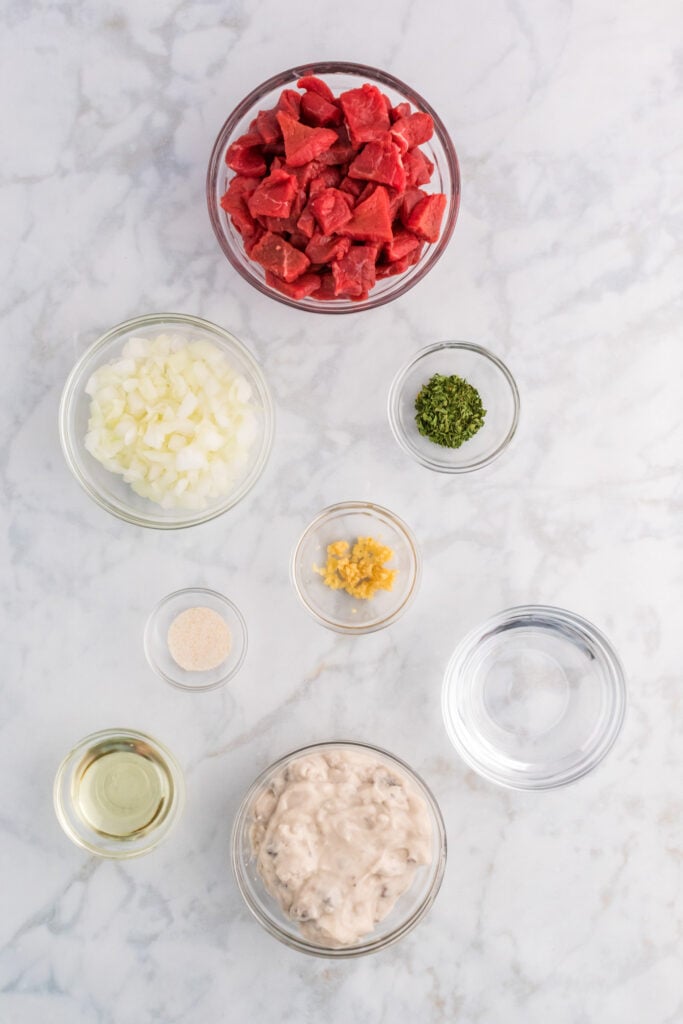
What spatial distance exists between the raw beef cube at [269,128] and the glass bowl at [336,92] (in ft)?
0.63

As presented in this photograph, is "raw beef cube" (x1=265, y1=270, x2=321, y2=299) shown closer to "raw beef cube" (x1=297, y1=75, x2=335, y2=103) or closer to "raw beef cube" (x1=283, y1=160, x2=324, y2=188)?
"raw beef cube" (x1=283, y1=160, x2=324, y2=188)

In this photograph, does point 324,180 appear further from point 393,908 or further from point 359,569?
point 393,908

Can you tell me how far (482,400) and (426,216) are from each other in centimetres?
54

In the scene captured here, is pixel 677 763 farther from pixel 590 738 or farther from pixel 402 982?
pixel 402 982

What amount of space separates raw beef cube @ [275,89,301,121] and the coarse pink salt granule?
1262mm

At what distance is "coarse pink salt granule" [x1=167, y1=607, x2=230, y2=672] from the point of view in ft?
7.42

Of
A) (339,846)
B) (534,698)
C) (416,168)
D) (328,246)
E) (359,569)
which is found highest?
(416,168)

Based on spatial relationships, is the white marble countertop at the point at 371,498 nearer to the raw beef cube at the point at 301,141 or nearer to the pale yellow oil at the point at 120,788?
the pale yellow oil at the point at 120,788

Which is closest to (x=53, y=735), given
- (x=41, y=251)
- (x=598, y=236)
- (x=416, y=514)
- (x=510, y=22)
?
(x=416, y=514)

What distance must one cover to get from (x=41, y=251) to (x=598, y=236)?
5.00ft

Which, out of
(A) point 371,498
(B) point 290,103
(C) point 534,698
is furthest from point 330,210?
(C) point 534,698

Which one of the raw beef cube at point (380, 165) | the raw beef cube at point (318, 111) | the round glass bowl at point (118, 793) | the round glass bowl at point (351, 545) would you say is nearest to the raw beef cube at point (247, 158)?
the raw beef cube at point (318, 111)

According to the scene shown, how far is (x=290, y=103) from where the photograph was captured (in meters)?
1.97

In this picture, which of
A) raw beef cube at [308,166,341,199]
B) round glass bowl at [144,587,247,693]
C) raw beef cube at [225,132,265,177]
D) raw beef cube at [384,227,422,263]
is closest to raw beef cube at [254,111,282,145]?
raw beef cube at [225,132,265,177]
